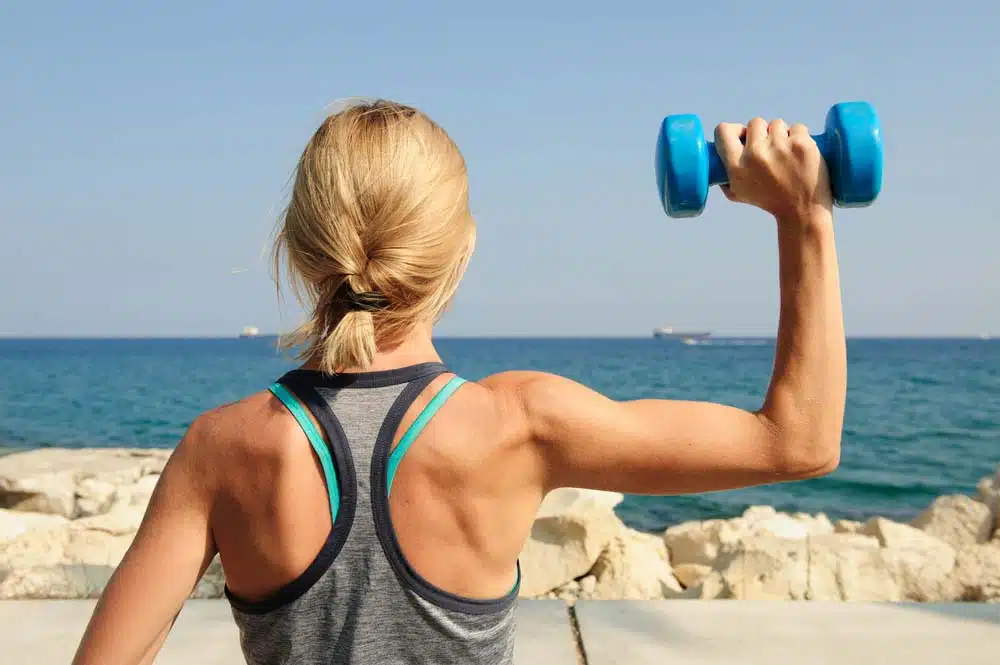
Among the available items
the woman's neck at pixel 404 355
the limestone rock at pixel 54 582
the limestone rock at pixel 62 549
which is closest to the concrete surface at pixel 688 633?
the limestone rock at pixel 54 582

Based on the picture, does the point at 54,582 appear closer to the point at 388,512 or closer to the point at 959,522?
the point at 388,512

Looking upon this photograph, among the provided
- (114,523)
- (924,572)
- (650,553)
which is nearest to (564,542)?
(650,553)

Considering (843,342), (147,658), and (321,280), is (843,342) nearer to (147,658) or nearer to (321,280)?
(321,280)

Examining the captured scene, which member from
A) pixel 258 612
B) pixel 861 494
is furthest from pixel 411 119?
pixel 861 494

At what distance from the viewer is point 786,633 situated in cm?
285

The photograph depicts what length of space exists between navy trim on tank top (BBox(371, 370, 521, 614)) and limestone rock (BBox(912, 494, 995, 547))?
590cm

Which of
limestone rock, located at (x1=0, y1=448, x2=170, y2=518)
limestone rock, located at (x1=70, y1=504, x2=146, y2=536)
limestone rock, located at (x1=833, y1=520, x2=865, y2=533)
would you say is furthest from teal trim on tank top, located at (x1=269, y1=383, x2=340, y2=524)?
limestone rock, located at (x1=833, y1=520, x2=865, y2=533)

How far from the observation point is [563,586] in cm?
489

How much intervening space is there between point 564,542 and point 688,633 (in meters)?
2.12

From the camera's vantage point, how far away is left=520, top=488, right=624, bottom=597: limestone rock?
4.87m

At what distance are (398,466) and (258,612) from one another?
319 millimetres

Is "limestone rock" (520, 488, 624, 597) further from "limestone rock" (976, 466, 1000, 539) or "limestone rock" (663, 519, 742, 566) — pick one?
"limestone rock" (976, 466, 1000, 539)

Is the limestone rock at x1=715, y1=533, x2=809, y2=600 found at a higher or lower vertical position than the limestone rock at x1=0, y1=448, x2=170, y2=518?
higher

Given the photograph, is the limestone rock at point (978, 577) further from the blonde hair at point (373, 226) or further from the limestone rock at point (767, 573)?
the blonde hair at point (373, 226)
